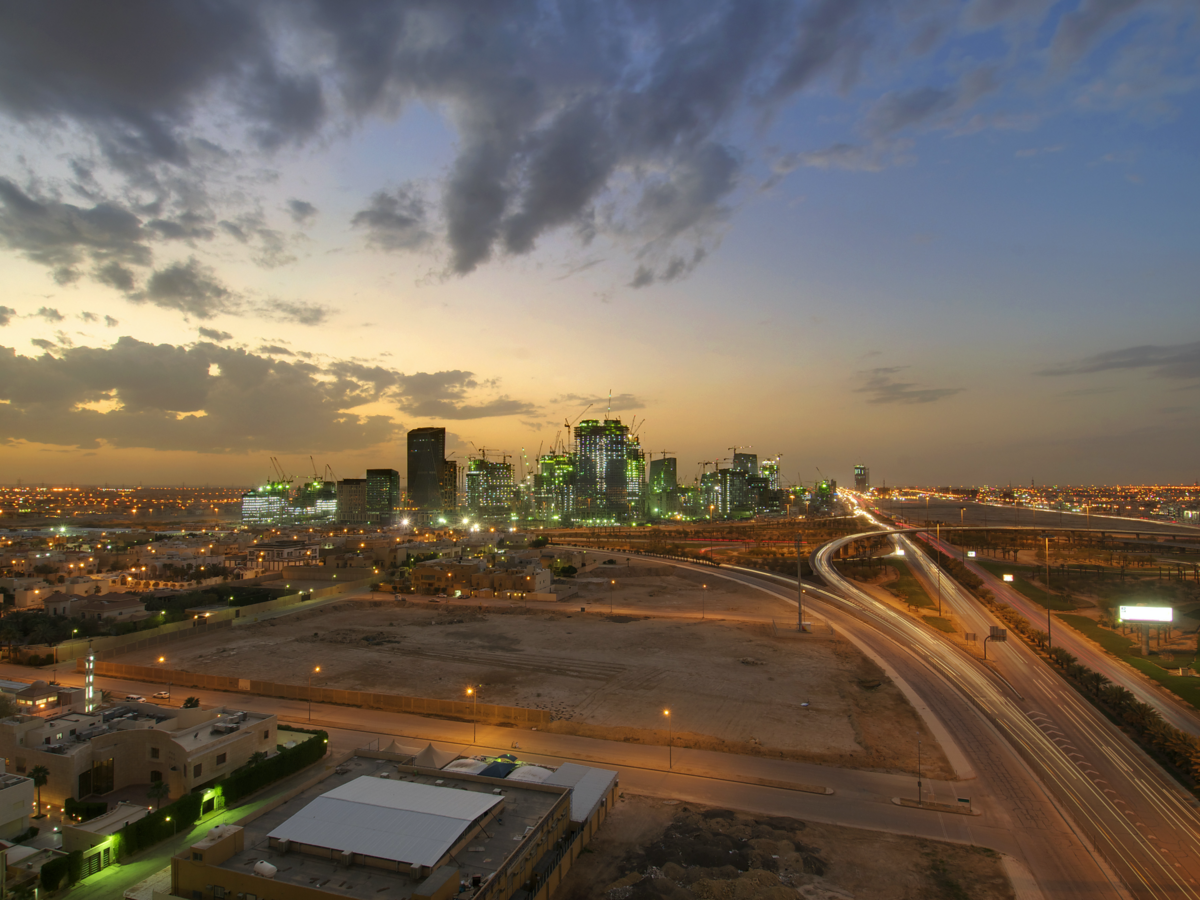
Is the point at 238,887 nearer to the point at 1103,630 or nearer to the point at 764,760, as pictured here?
the point at 764,760

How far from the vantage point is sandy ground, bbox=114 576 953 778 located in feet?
86.9

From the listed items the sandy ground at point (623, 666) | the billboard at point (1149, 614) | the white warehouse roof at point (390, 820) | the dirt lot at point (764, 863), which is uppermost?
the billboard at point (1149, 614)

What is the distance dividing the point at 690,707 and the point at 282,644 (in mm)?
30880

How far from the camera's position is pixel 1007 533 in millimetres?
114750

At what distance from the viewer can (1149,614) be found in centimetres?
3872

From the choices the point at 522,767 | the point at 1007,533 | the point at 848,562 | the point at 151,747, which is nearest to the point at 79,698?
the point at 151,747

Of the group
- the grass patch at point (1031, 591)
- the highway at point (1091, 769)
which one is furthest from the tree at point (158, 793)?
the grass patch at point (1031, 591)

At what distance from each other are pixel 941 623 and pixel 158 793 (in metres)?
49.8

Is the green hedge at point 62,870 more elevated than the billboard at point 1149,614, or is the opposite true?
the billboard at point 1149,614

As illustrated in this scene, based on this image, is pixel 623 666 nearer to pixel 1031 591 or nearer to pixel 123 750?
pixel 123 750

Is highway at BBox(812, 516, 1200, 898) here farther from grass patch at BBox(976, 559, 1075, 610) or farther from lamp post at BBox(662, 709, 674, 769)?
grass patch at BBox(976, 559, 1075, 610)

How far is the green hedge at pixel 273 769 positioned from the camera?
68.1 feet

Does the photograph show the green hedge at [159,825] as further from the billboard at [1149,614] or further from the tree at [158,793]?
the billboard at [1149,614]

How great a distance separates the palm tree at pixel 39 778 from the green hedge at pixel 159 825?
4774 mm
